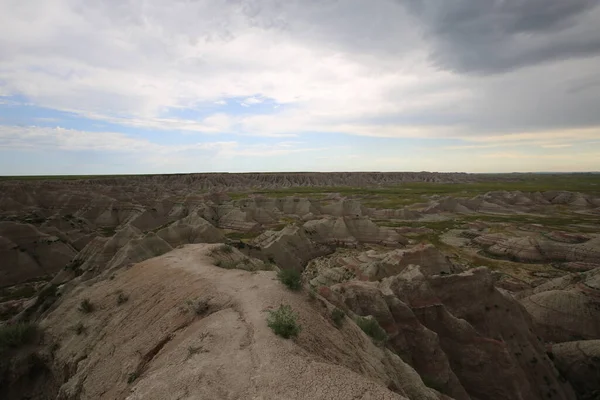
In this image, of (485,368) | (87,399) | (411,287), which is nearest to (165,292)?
(87,399)

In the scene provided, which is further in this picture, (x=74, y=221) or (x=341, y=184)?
(x=341, y=184)

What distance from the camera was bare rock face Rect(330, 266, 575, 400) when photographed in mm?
14820

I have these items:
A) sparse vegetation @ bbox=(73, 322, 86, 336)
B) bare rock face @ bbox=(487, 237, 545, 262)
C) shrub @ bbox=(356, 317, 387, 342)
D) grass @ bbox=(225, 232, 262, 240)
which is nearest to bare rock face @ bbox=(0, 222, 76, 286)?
grass @ bbox=(225, 232, 262, 240)

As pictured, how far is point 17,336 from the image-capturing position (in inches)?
495

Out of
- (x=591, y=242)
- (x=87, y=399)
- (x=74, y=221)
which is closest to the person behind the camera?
(x=87, y=399)

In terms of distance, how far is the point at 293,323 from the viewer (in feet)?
24.1

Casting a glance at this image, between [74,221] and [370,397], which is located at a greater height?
[370,397]

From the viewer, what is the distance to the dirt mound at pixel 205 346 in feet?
19.1

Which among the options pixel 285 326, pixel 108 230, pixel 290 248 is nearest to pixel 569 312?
pixel 285 326

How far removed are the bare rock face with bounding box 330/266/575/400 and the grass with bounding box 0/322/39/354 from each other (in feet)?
39.9

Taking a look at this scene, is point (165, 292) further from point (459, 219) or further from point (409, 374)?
point (459, 219)

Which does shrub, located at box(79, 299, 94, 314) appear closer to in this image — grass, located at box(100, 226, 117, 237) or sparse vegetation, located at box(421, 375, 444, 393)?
sparse vegetation, located at box(421, 375, 444, 393)

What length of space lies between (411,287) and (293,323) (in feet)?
40.9

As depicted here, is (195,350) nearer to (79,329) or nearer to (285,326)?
(285,326)
